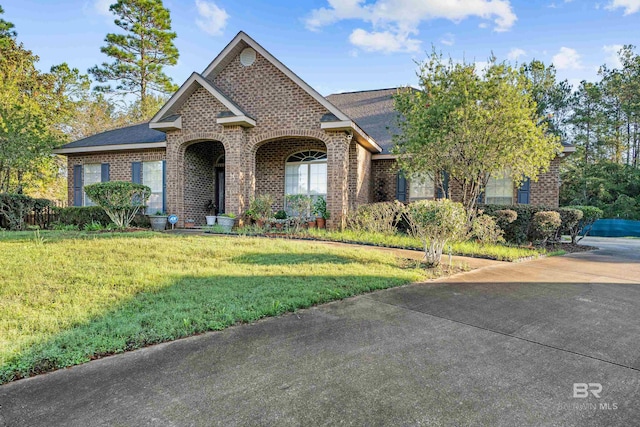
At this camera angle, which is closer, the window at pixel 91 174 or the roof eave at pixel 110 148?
the roof eave at pixel 110 148

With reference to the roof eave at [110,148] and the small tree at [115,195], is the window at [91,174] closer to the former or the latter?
the roof eave at [110,148]

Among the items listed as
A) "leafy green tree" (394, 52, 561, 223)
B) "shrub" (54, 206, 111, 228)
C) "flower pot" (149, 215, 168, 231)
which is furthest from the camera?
"shrub" (54, 206, 111, 228)

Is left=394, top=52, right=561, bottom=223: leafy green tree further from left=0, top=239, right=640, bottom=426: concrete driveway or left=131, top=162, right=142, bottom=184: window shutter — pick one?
left=131, top=162, right=142, bottom=184: window shutter

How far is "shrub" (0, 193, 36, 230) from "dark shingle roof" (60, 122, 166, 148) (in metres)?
3.84

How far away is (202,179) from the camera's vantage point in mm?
14297

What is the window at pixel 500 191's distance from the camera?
13836 mm

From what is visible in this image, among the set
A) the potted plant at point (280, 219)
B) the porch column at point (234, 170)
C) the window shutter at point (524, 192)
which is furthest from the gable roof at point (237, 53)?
the window shutter at point (524, 192)

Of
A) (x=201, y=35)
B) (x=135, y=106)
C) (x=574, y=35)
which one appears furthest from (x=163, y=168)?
(x=135, y=106)

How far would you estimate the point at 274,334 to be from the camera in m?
3.43

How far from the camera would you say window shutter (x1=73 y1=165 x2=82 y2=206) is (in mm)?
15617

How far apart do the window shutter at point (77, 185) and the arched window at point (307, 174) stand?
9.41m

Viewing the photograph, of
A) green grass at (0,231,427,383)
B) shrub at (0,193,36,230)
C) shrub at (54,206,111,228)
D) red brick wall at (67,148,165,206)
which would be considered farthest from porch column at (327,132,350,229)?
shrub at (0,193,36,230)

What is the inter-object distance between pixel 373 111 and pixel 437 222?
12711 millimetres

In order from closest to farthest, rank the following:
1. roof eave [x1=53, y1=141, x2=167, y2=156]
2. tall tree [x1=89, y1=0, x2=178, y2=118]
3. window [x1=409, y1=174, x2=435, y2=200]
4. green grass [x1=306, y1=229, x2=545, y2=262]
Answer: green grass [x1=306, y1=229, x2=545, y2=262], roof eave [x1=53, y1=141, x2=167, y2=156], window [x1=409, y1=174, x2=435, y2=200], tall tree [x1=89, y1=0, x2=178, y2=118]
